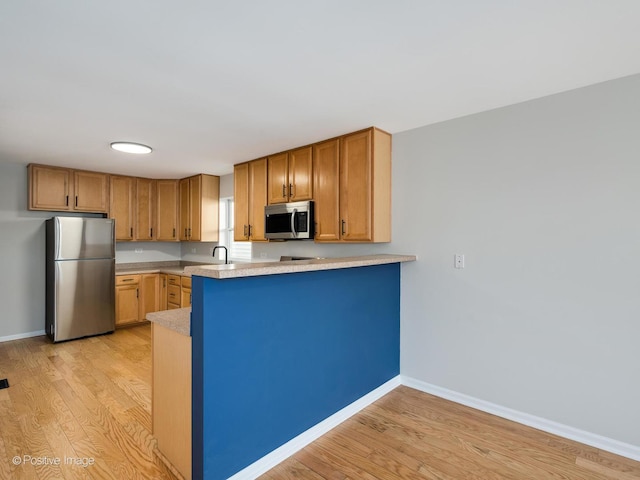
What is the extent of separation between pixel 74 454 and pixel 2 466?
355mm

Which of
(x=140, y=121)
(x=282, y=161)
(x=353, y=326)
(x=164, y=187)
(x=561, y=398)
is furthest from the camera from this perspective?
(x=164, y=187)

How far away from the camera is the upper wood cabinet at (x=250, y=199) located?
405 cm

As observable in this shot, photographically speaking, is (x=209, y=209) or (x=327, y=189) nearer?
(x=327, y=189)

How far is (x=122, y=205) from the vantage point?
516 centimetres

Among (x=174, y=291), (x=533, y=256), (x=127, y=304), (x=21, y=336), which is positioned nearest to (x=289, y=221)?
(x=533, y=256)

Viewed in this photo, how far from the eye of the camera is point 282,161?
379 centimetres

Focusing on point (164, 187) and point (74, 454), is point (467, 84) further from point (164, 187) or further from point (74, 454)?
point (164, 187)

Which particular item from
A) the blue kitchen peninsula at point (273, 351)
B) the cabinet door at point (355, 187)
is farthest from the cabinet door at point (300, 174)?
the blue kitchen peninsula at point (273, 351)

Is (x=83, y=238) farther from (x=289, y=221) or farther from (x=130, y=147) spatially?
(x=289, y=221)

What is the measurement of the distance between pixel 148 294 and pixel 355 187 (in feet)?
13.0

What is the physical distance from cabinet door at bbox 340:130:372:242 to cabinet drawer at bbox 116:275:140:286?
11.9 feet

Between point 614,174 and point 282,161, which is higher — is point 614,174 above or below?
below

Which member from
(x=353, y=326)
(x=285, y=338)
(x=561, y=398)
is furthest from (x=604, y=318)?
(x=285, y=338)

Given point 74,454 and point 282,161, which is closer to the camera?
point 74,454
